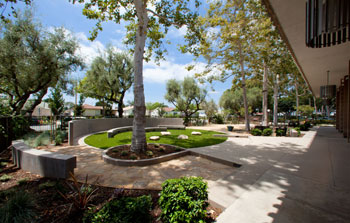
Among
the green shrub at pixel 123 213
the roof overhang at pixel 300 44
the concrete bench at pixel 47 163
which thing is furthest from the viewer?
the concrete bench at pixel 47 163

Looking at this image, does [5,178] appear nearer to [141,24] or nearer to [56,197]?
[56,197]

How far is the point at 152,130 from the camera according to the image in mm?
14117

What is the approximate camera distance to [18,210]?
2189 mm

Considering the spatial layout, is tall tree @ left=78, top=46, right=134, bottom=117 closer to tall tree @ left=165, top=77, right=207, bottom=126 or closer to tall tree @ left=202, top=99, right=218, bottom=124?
tall tree @ left=165, top=77, right=207, bottom=126

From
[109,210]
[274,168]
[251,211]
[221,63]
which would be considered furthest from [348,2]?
[221,63]

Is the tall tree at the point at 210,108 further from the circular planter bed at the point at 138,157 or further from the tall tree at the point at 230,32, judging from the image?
the circular planter bed at the point at 138,157

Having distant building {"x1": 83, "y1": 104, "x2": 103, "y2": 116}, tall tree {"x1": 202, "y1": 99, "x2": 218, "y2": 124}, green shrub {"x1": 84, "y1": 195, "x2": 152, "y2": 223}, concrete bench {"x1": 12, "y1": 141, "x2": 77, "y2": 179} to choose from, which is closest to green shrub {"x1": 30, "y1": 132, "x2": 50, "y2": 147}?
concrete bench {"x1": 12, "y1": 141, "x2": 77, "y2": 179}

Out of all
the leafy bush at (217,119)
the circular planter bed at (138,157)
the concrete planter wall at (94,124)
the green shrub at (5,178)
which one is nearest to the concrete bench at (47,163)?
the green shrub at (5,178)

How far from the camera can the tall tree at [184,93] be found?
23.2 m

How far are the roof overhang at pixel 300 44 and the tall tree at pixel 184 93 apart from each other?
15765mm

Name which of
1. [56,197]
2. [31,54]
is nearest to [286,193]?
[56,197]

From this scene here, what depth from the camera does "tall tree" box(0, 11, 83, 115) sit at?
8891 millimetres

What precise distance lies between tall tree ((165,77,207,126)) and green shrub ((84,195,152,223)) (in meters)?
20.9

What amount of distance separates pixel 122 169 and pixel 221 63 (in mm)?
13889
